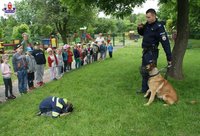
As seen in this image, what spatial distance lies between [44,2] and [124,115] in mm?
26768

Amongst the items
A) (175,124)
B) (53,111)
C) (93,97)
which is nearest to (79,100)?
(93,97)

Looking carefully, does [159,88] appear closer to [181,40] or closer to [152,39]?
[152,39]

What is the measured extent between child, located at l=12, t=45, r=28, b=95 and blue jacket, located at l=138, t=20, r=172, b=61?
4.29 metres

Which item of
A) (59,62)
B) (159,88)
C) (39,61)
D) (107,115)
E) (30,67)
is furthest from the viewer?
(59,62)

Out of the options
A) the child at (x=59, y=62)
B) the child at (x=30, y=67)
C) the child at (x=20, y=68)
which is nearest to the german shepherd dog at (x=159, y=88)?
the child at (x=20, y=68)

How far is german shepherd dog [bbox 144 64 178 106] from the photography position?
7.80 metres

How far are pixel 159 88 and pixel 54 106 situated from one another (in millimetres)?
2549

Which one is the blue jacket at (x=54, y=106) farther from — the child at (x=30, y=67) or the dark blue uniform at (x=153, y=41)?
the child at (x=30, y=67)

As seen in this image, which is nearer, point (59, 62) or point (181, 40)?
point (181, 40)

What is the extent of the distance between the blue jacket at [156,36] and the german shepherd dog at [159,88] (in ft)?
1.65

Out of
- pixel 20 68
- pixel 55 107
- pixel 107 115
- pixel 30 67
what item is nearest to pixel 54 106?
pixel 55 107

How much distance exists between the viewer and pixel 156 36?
26.3ft

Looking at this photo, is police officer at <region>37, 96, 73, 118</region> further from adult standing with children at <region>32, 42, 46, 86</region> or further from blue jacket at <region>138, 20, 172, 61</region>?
adult standing with children at <region>32, 42, 46, 86</region>

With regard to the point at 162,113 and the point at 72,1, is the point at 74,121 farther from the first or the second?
the point at 72,1
